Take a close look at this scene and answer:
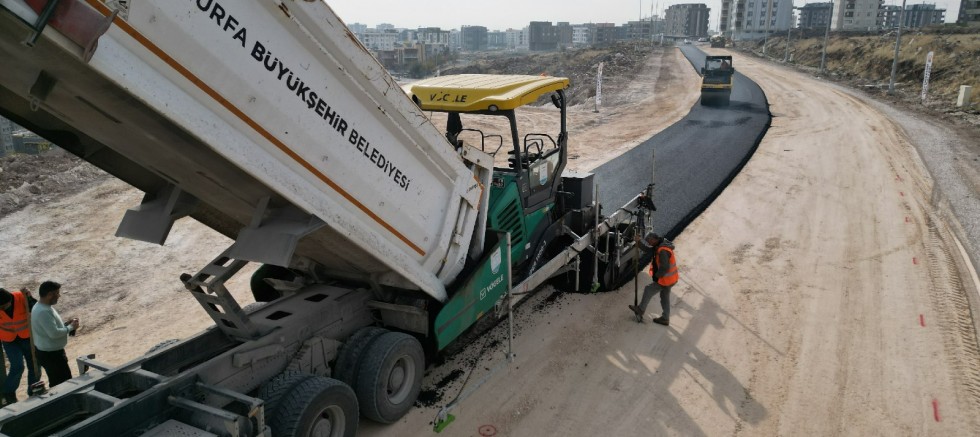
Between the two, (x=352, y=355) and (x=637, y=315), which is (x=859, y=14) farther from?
(x=352, y=355)

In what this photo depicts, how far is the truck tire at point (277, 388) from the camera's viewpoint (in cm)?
439

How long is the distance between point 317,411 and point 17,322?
303cm

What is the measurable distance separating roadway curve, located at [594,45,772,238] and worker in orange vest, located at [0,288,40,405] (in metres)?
7.72

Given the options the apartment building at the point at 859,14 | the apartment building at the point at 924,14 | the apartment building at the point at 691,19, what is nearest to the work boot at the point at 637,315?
the apartment building at the point at 859,14

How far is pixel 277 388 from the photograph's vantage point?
4.48m

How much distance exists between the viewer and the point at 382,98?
4.47m

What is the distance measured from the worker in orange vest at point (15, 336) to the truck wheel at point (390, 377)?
9.38 ft

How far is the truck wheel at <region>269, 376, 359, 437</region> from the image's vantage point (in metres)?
4.29

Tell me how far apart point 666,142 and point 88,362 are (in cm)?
1489

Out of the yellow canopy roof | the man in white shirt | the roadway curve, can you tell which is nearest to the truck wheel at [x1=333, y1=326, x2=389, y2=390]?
the yellow canopy roof

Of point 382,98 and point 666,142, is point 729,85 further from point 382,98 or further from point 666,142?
point 382,98

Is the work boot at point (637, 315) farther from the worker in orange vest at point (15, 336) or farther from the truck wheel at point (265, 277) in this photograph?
the worker in orange vest at point (15, 336)

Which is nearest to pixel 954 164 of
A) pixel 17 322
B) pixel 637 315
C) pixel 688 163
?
pixel 688 163

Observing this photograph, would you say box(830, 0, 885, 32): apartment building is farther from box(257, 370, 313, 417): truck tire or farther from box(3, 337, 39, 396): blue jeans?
box(3, 337, 39, 396): blue jeans
